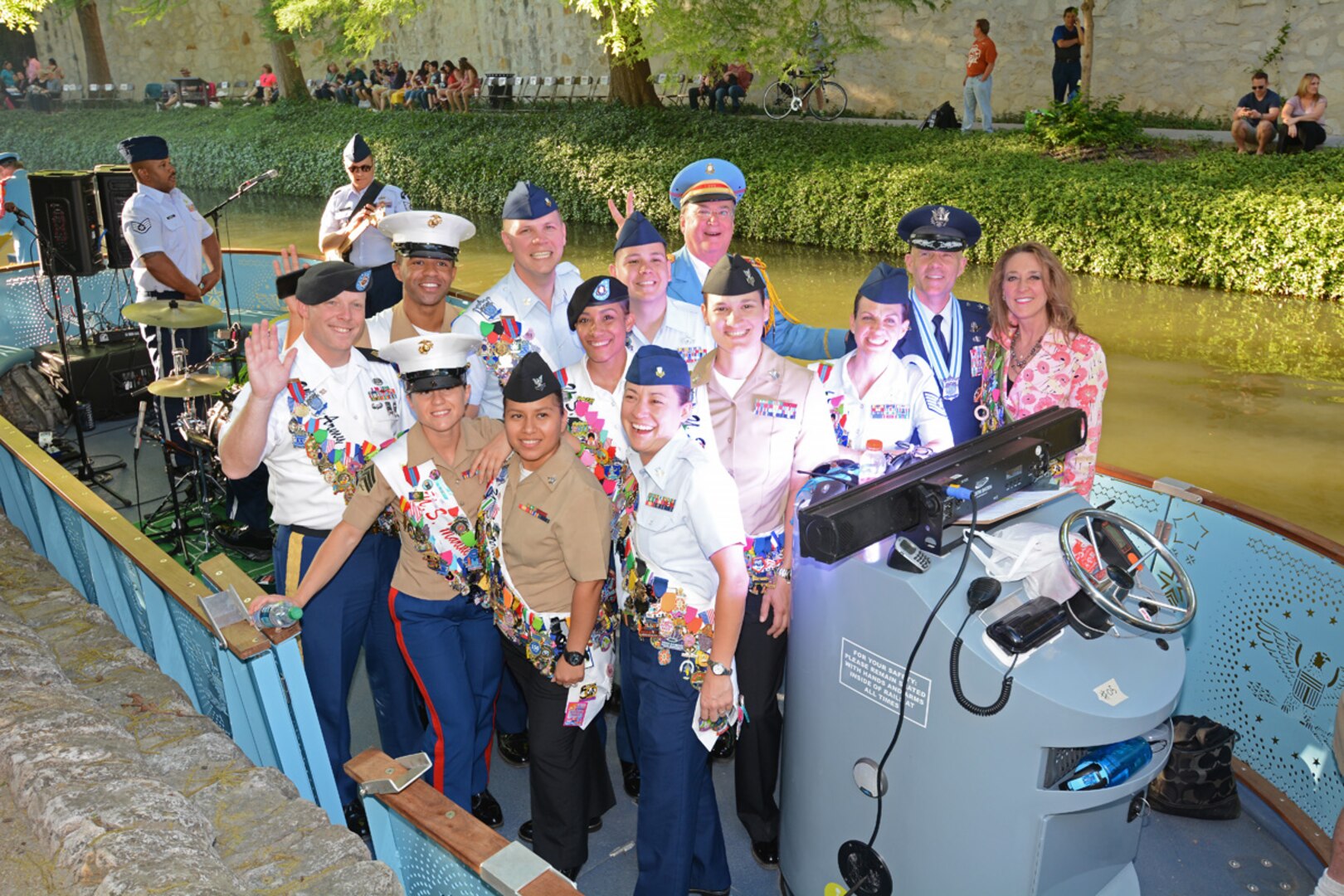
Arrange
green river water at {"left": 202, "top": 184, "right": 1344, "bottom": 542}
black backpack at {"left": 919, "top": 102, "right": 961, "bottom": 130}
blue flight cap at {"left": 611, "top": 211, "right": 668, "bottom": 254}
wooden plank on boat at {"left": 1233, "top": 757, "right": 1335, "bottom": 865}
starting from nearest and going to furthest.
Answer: wooden plank on boat at {"left": 1233, "top": 757, "right": 1335, "bottom": 865} → blue flight cap at {"left": 611, "top": 211, "right": 668, "bottom": 254} → green river water at {"left": 202, "top": 184, "right": 1344, "bottom": 542} → black backpack at {"left": 919, "top": 102, "right": 961, "bottom": 130}

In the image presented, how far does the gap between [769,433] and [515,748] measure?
1876 millimetres

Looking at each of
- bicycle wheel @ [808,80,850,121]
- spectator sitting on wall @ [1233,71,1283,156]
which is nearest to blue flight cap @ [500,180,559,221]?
spectator sitting on wall @ [1233,71,1283,156]

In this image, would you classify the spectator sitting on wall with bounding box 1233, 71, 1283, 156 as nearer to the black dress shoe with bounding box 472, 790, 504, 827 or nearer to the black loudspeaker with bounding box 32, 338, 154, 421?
the black loudspeaker with bounding box 32, 338, 154, 421

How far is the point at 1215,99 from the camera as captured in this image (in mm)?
19531

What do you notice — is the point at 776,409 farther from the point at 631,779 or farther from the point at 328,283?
the point at 631,779

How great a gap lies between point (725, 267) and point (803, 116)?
2154 cm

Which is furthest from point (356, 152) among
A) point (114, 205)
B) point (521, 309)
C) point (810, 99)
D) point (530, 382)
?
point (810, 99)

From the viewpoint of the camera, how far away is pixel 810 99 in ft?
79.6

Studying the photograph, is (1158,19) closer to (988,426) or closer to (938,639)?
(988,426)

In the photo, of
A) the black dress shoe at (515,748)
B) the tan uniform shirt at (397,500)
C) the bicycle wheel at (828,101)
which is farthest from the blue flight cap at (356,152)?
the bicycle wheel at (828,101)

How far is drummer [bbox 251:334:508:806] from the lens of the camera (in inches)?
142

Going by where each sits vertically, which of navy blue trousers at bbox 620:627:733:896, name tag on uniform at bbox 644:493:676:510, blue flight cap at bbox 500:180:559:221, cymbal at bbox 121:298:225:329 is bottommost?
navy blue trousers at bbox 620:627:733:896

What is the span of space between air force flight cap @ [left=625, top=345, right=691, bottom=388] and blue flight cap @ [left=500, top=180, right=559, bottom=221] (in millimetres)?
1294

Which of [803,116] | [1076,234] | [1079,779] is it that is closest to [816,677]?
[1079,779]
